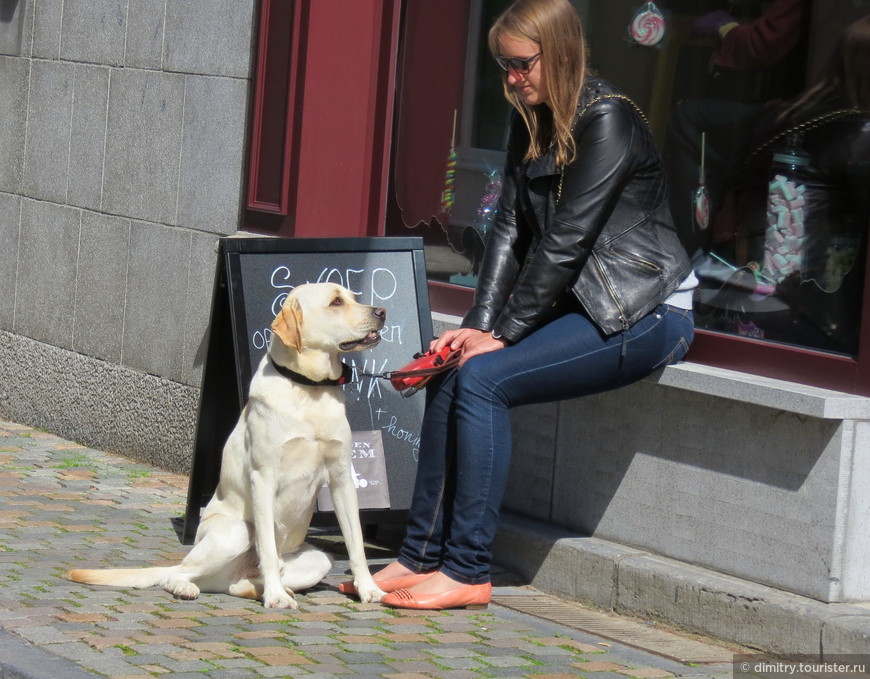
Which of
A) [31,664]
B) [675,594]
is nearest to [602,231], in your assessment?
[675,594]

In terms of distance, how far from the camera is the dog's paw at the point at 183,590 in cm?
502

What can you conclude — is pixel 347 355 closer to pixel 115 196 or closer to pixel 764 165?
pixel 764 165

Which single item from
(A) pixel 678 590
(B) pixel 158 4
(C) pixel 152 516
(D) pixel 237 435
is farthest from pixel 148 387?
(A) pixel 678 590

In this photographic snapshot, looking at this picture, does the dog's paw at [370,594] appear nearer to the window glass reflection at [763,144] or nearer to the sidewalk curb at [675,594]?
the sidewalk curb at [675,594]

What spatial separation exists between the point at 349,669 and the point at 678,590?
1.34 m

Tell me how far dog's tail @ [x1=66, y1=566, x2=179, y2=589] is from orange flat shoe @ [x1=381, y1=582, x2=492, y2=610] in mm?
802

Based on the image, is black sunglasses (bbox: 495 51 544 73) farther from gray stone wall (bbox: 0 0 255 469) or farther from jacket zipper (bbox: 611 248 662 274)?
gray stone wall (bbox: 0 0 255 469)

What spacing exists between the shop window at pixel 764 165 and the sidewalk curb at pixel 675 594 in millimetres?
774

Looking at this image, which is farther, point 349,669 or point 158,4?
point 158,4

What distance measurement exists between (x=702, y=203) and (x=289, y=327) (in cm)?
177

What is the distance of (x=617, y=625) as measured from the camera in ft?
16.8

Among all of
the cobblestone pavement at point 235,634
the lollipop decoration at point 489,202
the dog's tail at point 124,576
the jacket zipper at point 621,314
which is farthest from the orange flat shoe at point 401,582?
the lollipop decoration at point 489,202

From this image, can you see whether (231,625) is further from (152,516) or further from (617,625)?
(152,516)

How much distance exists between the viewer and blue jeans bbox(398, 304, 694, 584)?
4953mm
